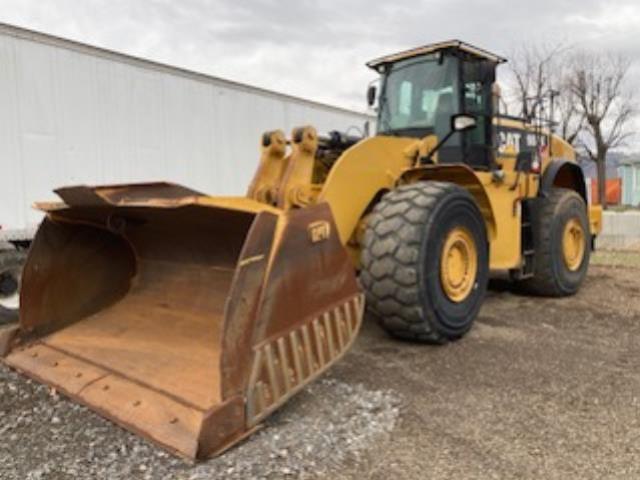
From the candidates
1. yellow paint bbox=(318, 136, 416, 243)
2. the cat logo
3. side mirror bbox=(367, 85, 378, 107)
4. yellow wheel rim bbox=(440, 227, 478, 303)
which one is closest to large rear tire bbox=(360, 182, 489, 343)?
yellow wheel rim bbox=(440, 227, 478, 303)

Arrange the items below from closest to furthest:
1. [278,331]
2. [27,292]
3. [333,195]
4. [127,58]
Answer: [278,331] → [27,292] → [333,195] → [127,58]

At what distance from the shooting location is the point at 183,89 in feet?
24.9

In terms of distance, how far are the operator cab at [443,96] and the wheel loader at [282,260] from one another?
0.02 m

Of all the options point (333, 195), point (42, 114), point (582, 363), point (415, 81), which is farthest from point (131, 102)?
point (582, 363)

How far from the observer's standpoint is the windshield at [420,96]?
532cm

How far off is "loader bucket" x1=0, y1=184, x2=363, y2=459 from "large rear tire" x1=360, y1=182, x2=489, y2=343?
1.88 ft

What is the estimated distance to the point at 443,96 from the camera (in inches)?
211

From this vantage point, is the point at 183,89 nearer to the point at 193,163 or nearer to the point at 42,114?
the point at 193,163

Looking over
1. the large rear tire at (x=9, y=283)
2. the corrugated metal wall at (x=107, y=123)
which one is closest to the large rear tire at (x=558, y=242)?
the corrugated metal wall at (x=107, y=123)

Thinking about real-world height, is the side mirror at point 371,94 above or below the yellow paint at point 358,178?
above

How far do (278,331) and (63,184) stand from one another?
4.13m

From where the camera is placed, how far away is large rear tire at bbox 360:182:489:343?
403cm

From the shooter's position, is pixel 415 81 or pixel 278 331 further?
pixel 415 81

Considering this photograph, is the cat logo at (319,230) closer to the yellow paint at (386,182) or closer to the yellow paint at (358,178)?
the yellow paint at (386,182)
